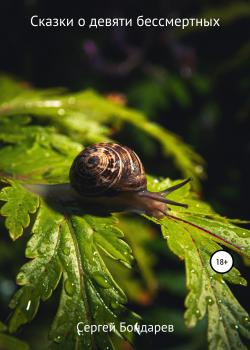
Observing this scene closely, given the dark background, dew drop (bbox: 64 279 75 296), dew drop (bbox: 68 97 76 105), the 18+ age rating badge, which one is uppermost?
the dark background

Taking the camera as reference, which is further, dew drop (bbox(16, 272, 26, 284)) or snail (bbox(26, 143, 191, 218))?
snail (bbox(26, 143, 191, 218))

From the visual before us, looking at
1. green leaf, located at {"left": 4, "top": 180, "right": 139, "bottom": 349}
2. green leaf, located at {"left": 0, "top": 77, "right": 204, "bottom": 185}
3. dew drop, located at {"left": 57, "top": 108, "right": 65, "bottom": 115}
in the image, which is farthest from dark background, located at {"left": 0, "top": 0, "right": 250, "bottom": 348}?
green leaf, located at {"left": 4, "top": 180, "right": 139, "bottom": 349}

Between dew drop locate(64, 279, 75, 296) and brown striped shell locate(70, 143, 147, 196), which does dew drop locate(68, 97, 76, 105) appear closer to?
brown striped shell locate(70, 143, 147, 196)

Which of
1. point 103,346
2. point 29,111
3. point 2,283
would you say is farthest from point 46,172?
point 2,283

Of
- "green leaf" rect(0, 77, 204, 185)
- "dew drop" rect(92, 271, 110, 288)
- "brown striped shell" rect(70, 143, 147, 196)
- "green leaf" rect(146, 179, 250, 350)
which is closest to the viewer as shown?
"green leaf" rect(146, 179, 250, 350)

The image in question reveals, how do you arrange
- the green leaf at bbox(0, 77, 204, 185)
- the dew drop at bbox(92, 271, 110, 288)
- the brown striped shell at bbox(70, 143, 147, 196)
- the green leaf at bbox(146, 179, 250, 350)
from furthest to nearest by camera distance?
the green leaf at bbox(0, 77, 204, 185), the brown striped shell at bbox(70, 143, 147, 196), the dew drop at bbox(92, 271, 110, 288), the green leaf at bbox(146, 179, 250, 350)

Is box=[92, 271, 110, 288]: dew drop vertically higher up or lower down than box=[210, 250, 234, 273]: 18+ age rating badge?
lower down
